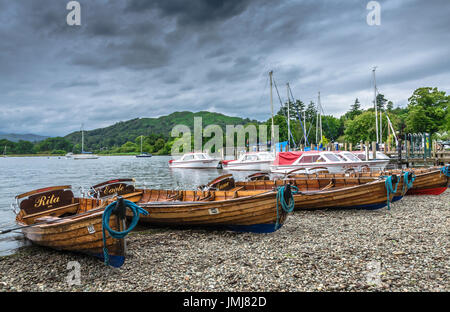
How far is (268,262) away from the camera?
20.5ft

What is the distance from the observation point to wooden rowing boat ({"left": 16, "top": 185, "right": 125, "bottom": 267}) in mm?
6152

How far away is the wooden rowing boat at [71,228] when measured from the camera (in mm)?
6152

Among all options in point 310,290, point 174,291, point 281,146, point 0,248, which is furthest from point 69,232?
point 281,146

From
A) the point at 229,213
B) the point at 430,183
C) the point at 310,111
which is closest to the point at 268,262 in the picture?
the point at 229,213

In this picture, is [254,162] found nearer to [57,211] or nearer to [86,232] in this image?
[57,211]

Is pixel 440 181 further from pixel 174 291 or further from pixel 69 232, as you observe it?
pixel 69 232

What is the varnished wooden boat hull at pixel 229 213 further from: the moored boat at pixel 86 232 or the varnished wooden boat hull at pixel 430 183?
the varnished wooden boat hull at pixel 430 183

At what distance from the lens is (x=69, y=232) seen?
21.9ft

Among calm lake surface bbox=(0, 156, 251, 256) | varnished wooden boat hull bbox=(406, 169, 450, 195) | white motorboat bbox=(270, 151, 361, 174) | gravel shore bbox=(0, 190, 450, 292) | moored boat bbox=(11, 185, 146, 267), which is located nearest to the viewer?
gravel shore bbox=(0, 190, 450, 292)

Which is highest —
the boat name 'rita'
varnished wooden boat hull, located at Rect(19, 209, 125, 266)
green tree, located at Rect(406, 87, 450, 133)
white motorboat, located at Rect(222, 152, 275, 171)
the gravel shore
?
green tree, located at Rect(406, 87, 450, 133)

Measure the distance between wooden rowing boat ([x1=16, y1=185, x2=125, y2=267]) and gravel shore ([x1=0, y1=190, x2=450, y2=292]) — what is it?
0.41m

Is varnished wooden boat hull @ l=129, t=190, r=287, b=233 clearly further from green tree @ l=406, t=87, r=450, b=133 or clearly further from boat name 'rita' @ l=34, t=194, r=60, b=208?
green tree @ l=406, t=87, r=450, b=133

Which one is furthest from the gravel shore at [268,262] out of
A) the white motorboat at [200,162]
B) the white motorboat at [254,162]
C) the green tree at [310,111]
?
the green tree at [310,111]

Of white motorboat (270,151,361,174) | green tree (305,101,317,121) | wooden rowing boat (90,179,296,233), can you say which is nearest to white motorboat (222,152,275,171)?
white motorboat (270,151,361,174)
